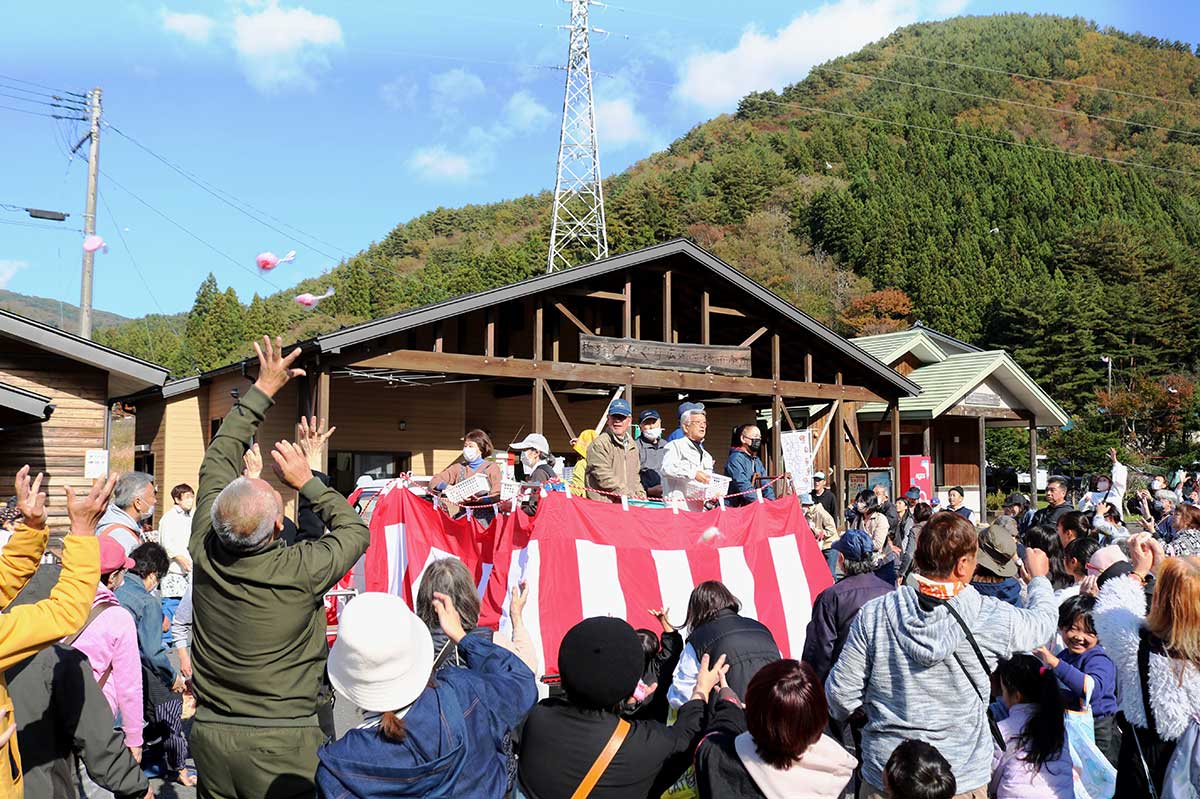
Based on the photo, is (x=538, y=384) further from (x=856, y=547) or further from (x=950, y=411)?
(x=950, y=411)

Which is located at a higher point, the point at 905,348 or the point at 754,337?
the point at 905,348

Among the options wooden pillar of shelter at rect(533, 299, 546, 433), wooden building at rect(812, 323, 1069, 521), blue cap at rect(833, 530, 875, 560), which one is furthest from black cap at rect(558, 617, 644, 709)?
wooden building at rect(812, 323, 1069, 521)

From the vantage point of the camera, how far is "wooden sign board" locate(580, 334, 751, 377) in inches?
687

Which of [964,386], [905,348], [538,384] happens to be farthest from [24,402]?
[905,348]

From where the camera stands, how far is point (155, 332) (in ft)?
212

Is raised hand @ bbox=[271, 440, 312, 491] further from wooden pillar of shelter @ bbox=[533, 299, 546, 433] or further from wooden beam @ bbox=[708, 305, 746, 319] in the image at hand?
wooden beam @ bbox=[708, 305, 746, 319]

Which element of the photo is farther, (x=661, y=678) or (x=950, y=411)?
(x=950, y=411)

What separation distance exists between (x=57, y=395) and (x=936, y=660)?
1298 centimetres

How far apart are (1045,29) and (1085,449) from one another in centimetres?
12135

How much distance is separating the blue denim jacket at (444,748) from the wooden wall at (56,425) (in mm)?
11809

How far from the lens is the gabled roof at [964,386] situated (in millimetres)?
24812

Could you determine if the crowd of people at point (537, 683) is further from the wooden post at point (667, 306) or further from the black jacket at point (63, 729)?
the wooden post at point (667, 306)

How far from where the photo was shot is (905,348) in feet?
88.5

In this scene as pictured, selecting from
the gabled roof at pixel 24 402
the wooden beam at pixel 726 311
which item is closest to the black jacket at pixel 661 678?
the gabled roof at pixel 24 402
